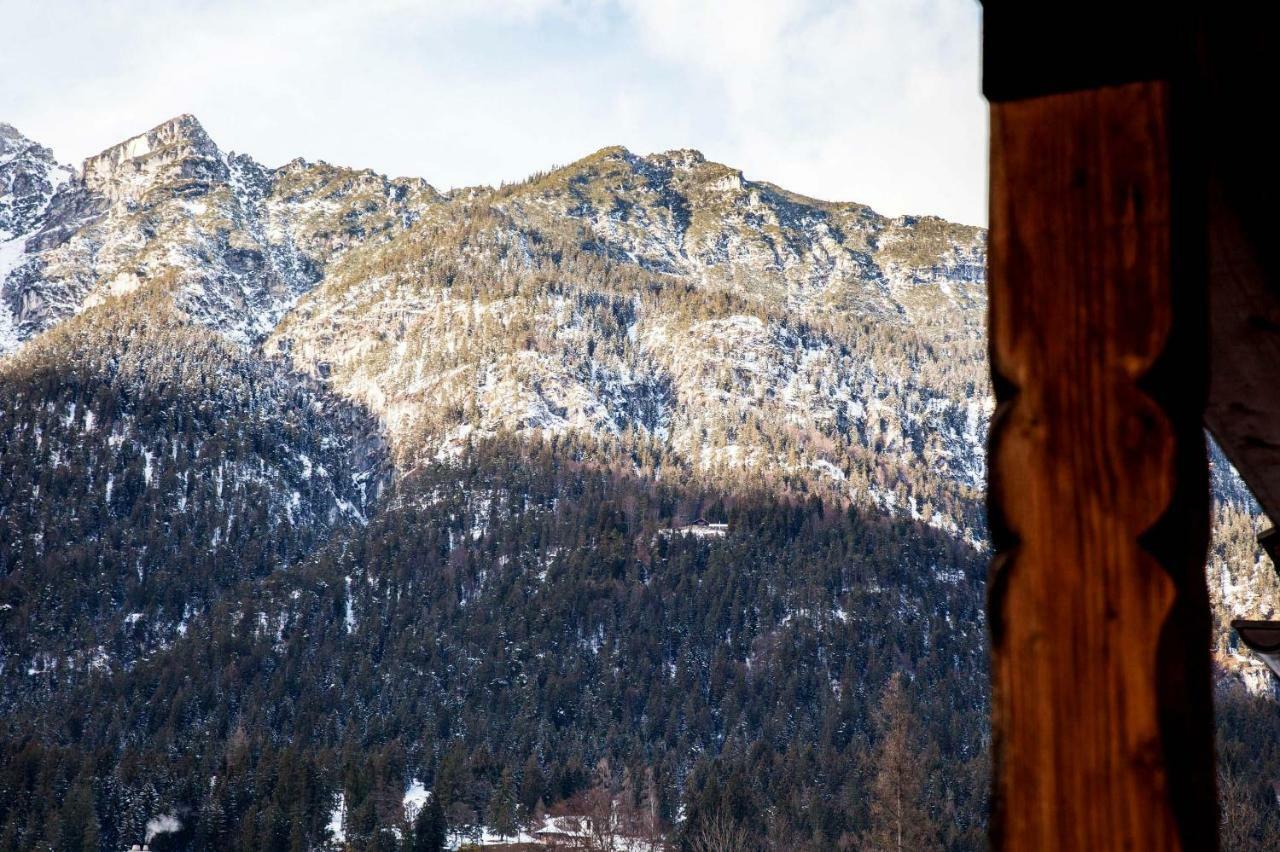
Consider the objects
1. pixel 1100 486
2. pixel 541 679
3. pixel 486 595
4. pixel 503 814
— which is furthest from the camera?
pixel 486 595

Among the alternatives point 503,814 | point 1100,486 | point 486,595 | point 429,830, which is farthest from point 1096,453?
point 486,595

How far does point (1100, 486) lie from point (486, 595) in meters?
150

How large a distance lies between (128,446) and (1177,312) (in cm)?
19195

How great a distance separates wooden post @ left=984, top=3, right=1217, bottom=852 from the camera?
→ 1.22m

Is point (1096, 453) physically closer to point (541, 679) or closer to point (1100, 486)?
point (1100, 486)

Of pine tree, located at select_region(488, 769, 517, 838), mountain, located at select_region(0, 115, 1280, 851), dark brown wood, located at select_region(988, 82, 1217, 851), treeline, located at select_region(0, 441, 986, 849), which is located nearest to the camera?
dark brown wood, located at select_region(988, 82, 1217, 851)

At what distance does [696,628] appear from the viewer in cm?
13838

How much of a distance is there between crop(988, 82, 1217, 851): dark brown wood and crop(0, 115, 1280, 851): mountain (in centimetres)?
5667

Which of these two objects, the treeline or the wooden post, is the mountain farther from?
the wooden post

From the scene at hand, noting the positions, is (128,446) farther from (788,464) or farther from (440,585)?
(788,464)

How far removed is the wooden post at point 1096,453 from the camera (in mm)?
1217

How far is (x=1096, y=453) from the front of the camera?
1.26 metres

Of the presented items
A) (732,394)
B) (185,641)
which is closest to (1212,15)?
(185,641)

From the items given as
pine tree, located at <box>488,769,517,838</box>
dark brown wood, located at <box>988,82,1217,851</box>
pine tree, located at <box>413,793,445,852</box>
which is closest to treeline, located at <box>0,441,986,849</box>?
pine tree, located at <box>488,769,517,838</box>
